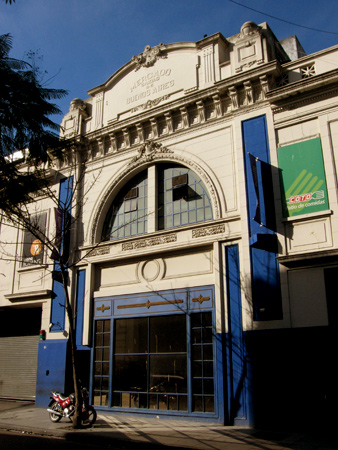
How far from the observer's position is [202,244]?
45.0 ft

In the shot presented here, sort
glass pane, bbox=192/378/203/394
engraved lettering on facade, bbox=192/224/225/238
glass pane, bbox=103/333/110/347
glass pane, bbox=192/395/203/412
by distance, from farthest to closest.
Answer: glass pane, bbox=103/333/110/347
engraved lettering on facade, bbox=192/224/225/238
glass pane, bbox=192/378/203/394
glass pane, bbox=192/395/203/412

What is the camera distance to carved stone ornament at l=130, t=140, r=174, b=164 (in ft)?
51.7

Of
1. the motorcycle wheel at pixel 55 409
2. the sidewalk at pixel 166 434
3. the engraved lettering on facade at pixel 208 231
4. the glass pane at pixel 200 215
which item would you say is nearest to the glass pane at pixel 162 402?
the sidewalk at pixel 166 434

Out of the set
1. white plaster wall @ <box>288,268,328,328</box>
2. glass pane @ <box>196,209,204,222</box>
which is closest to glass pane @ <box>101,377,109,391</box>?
glass pane @ <box>196,209,204,222</box>

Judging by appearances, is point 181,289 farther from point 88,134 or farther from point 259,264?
point 88,134

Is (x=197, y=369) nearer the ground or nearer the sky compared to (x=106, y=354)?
nearer the ground

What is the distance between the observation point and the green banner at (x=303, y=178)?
38.3 feet

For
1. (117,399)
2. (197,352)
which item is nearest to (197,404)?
(197,352)

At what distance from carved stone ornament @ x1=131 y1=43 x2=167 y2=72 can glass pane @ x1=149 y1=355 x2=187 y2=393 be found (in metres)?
11.4

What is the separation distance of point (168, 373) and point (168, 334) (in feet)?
3.97

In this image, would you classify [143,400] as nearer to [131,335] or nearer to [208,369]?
[131,335]

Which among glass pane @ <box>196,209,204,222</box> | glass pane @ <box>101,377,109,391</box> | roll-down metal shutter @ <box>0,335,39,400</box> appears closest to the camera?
glass pane @ <box>196,209,204,222</box>

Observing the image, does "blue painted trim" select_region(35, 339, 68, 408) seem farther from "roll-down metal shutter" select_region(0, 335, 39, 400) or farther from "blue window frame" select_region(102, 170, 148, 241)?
"blue window frame" select_region(102, 170, 148, 241)

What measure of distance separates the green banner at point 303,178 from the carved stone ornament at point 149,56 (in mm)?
7286
